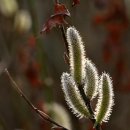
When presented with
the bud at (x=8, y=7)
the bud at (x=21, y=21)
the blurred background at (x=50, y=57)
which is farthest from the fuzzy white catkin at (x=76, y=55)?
the bud at (x=21, y=21)

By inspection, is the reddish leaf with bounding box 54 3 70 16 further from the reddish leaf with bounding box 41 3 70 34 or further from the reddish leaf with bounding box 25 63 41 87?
the reddish leaf with bounding box 25 63 41 87

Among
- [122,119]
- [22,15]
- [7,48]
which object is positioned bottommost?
[122,119]

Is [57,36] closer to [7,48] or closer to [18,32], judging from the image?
[18,32]

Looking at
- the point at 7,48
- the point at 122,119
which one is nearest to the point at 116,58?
the point at 122,119

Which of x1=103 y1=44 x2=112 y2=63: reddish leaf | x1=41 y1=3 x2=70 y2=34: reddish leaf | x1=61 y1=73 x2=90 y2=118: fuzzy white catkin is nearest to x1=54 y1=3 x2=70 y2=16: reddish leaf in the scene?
x1=41 y1=3 x2=70 y2=34: reddish leaf

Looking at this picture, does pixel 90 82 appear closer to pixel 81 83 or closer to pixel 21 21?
pixel 81 83

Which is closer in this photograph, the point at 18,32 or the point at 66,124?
the point at 66,124

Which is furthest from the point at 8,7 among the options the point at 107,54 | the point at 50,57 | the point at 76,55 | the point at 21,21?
the point at 76,55
